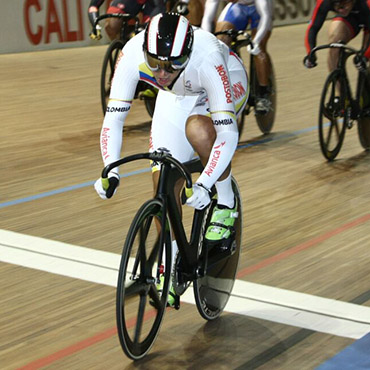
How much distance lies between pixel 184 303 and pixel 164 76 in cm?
118

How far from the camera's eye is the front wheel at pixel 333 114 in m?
6.99

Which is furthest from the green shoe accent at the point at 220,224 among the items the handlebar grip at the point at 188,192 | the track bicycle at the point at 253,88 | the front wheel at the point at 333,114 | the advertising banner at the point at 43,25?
the advertising banner at the point at 43,25

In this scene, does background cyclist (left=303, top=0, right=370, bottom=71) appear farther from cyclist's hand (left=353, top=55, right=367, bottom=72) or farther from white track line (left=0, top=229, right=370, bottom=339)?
white track line (left=0, top=229, right=370, bottom=339)

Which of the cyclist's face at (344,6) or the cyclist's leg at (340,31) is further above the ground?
the cyclist's face at (344,6)

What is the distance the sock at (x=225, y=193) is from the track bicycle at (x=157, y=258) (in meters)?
0.06

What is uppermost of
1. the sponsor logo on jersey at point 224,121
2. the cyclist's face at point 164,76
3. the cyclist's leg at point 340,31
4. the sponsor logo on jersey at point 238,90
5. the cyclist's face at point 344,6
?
the cyclist's face at point 164,76

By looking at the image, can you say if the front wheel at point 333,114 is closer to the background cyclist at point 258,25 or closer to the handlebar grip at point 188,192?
the background cyclist at point 258,25

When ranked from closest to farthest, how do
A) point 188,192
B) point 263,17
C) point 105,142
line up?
point 188,192 < point 105,142 < point 263,17

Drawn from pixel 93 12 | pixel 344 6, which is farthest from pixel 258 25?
pixel 93 12

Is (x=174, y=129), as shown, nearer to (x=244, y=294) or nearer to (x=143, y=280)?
(x=143, y=280)

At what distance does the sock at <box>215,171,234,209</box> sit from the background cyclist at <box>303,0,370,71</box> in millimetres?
3208

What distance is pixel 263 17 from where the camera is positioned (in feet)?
25.0

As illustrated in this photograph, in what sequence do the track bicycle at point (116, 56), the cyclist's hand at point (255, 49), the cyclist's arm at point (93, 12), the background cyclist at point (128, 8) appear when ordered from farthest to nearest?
the background cyclist at point (128, 8), the cyclist's arm at point (93, 12), the track bicycle at point (116, 56), the cyclist's hand at point (255, 49)

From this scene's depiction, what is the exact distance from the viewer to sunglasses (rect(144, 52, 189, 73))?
361 cm
